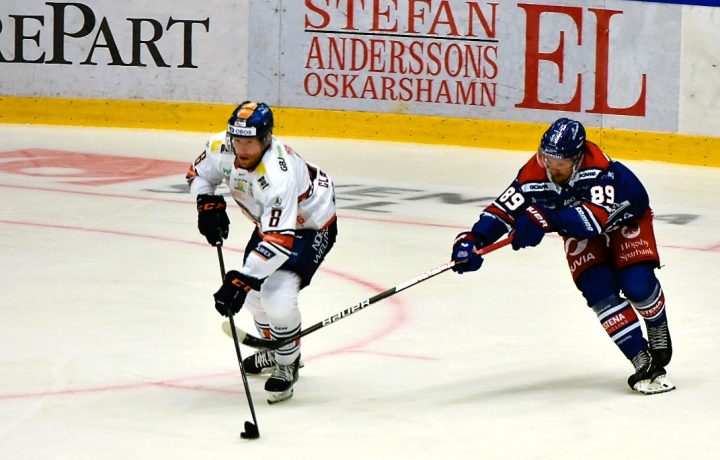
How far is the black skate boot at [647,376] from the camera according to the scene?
17.9ft

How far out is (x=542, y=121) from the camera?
39.9 ft

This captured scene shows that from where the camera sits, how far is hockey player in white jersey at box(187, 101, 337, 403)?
5.09m

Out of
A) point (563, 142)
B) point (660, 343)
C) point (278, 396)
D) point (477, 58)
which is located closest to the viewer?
point (563, 142)

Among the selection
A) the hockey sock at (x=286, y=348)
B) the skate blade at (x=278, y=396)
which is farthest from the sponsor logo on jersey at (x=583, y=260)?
the skate blade at (x=278, y=396)

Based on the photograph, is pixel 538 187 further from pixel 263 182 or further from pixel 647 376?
pixel 263 182

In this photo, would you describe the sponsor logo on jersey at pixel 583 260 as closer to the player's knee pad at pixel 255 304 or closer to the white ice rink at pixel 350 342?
the white ice rink at pixel 350 342

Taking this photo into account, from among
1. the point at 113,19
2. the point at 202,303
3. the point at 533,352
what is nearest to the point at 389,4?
the point at 113,19

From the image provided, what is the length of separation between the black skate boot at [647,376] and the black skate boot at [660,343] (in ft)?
0.20

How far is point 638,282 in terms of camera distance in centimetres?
545

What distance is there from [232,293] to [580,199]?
4.47 feet

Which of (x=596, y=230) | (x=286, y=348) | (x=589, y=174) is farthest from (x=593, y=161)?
(x=286, y=348)

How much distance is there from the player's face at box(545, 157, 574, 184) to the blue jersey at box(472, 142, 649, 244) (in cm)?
3

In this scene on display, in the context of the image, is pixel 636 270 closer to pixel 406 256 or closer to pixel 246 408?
pixel 246 408

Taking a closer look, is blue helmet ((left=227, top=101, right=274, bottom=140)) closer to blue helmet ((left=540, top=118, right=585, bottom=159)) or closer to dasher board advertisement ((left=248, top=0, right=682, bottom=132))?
blue helmet ((left=540, top=118, right=585, bottom=159))
